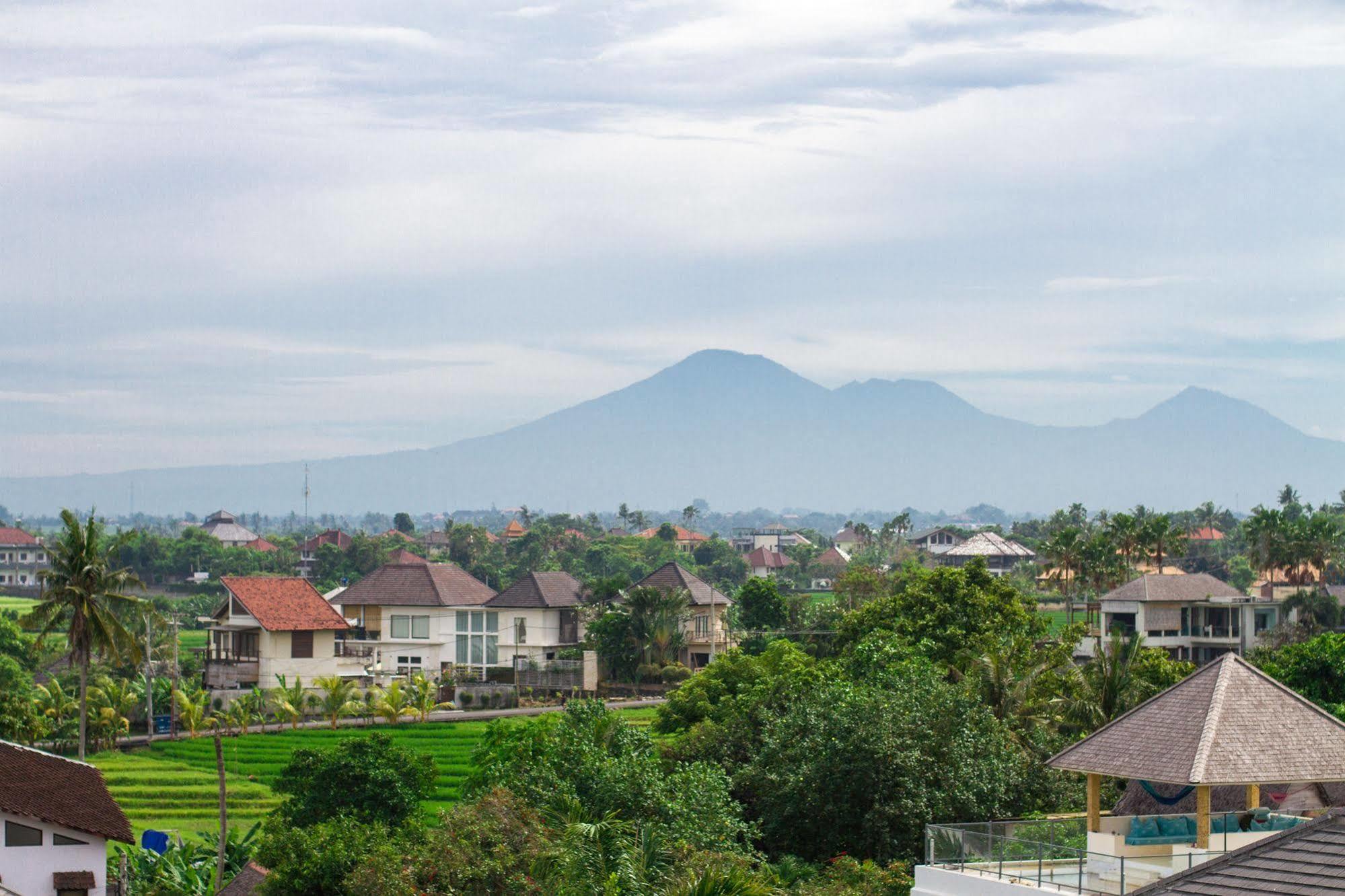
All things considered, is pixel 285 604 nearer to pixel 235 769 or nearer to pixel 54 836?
pixel 235 769

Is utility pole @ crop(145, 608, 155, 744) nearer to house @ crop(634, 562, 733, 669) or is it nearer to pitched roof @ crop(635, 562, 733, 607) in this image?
house @ crop(634, 562, 733, 669)

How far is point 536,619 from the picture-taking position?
88.8m

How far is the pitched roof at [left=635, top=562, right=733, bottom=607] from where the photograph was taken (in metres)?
86.5

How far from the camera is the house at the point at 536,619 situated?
88.5 meters

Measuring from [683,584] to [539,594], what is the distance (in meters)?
7.91

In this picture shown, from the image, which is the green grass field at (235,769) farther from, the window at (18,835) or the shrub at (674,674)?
the shrub at (674,674)

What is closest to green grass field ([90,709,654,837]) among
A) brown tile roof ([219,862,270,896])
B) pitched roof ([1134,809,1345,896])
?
brown tile roof ([219,862,270,896])

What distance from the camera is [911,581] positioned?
60406 millimetres

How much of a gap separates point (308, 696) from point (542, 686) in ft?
41.4

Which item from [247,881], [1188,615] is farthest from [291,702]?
[1188,615]

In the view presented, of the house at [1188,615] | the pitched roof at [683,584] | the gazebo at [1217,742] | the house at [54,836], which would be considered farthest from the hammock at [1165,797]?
the house at [1188,615]

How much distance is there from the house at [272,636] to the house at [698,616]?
1581cm

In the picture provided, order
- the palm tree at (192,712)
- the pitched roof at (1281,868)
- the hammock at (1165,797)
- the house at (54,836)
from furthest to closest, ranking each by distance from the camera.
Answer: the palm tree at (192,712)
the house at (54,836)
the hammock at (1165,797)
the pitched roof at (1281,868)

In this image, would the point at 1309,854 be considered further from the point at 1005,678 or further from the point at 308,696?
the point at 308,696
